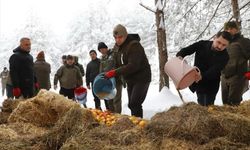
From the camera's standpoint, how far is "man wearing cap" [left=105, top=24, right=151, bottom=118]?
655 centimetres

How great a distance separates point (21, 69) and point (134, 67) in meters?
2.67

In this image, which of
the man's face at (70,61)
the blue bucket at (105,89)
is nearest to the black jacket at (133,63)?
the blue bucket at (105,89)

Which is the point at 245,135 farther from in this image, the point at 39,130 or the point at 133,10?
the point at 133,10

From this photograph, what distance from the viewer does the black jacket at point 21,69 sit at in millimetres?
8055

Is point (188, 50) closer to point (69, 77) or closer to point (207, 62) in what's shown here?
point (207, 62)

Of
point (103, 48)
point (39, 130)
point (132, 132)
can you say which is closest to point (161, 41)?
point (103, 48)

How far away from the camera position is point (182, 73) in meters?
5.51

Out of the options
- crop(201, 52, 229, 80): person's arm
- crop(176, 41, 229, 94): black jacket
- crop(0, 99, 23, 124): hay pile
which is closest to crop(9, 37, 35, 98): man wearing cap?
crop(0, 99, 23, 124): hay pile

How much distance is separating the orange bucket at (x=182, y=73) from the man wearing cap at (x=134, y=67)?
929 mm

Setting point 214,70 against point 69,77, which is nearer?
point 214,70

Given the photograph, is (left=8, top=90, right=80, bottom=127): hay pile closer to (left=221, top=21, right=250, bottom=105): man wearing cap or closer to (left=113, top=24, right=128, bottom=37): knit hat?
(left=113, top=24, right=128, bottom=37): knit hat

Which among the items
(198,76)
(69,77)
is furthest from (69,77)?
(198,76)

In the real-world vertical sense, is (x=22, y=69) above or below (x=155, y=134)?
above

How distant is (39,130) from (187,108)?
1878 mm
